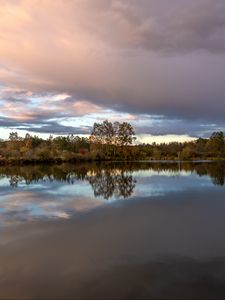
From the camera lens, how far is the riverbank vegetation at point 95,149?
67062 mm

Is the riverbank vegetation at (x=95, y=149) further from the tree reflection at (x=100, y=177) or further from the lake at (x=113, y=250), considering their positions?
the lake at (x=113, y=250)

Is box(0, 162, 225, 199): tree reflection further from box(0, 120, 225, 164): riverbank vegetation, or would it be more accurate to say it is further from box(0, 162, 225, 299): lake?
box(0, 120, 225, 164): riverbank vegetation

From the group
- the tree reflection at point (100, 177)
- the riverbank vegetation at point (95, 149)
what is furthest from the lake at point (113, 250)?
the riverbank vegetation at point (95, 149)

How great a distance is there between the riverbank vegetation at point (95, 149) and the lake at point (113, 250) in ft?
159

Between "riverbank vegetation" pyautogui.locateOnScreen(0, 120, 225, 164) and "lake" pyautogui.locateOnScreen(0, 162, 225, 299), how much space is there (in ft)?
159

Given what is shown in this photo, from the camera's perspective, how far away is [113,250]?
8.18m

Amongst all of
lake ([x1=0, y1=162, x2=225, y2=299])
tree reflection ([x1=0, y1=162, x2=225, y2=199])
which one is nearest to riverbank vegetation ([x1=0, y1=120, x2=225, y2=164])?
tree reflection ([x1=0, y1=162, x2=225, y2=199])

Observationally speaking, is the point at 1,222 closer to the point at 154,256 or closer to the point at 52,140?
the point at 154,256

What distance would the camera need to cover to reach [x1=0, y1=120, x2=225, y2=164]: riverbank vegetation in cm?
6706

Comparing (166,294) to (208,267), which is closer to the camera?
(166,294)

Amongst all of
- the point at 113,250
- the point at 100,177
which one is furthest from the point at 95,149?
the point at 113,250

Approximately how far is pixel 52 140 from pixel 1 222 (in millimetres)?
88245

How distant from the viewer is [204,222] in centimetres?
1110

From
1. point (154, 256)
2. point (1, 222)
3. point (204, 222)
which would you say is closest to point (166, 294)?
point (154, 256)
